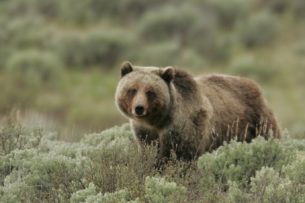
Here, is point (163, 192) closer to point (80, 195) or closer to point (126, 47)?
point (80, 195)

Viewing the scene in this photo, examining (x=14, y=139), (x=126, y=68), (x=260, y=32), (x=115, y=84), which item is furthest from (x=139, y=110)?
(x=260, y=32)

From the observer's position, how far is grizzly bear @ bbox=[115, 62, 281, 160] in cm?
827

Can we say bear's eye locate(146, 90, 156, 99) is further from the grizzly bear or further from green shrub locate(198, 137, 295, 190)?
green shrub locate(198, 137, 295, 190)

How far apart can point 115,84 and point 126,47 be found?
2.93m

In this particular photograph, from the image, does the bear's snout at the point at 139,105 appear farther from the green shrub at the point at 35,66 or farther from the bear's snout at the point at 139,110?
the green shrub at the point at 35,66

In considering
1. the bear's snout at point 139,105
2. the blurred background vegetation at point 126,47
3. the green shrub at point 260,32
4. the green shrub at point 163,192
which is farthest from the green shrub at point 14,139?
the green shrub at point 260,32

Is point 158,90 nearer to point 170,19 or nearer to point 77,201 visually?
point 77,201

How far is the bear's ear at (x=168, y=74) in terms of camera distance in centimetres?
834

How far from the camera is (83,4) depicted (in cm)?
2691

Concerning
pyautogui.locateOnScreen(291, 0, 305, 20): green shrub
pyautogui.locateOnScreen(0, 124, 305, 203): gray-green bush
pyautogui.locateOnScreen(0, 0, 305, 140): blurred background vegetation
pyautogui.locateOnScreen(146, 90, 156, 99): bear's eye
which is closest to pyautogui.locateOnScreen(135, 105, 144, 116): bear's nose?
pyautogui.locateOnScreen(146, 90, 156, 99): bear's eye

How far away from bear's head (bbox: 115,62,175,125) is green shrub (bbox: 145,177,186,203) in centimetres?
154

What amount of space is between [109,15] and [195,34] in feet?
9.47

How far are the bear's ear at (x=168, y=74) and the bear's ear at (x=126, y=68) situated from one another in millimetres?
322

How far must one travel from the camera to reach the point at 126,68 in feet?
27.8
